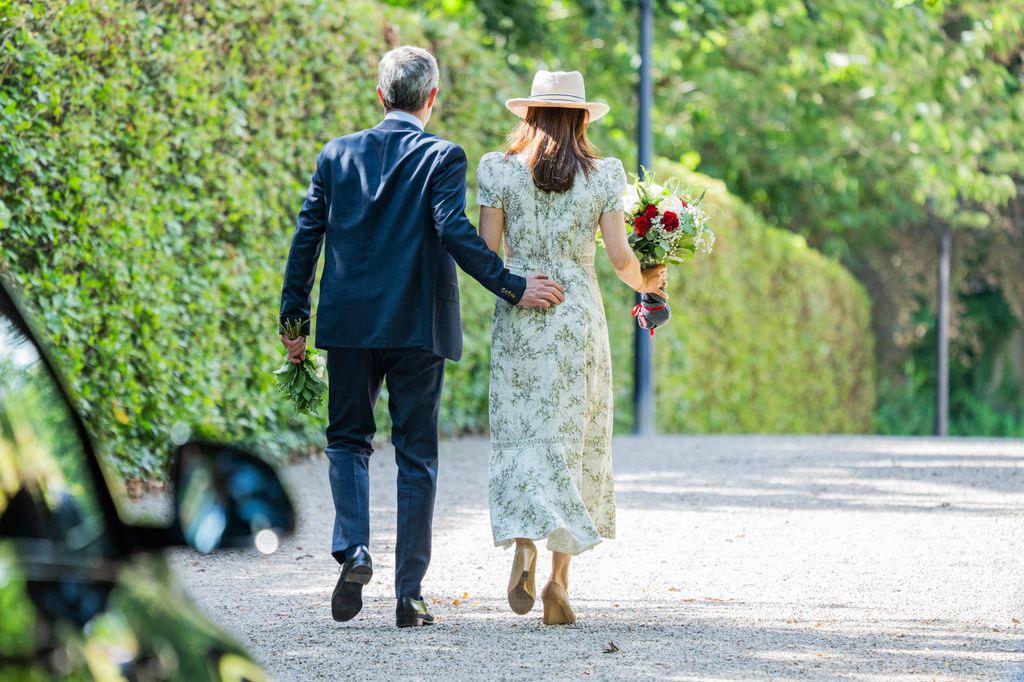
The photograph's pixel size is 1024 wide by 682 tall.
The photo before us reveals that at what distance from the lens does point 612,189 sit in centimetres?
546

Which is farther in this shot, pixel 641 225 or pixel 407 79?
pixel 641 225

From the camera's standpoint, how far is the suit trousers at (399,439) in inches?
205

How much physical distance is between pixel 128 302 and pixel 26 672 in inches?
250

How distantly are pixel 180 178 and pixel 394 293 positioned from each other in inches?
145

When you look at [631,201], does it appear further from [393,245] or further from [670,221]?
[393,245]

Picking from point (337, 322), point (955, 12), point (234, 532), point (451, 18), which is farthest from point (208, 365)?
point (955, 12)

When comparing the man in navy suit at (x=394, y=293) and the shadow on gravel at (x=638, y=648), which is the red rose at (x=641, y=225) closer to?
the man in navy suit at (x=394, y=293)

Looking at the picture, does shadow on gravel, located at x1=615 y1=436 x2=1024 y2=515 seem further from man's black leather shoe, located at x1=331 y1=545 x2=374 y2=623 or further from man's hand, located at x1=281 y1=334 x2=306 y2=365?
man's black leather shoe, located at x1=331 y1=545 x2=374 y2=623

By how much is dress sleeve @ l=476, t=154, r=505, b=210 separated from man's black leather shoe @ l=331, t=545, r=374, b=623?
1.32m

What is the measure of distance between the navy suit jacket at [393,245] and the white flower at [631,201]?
34.4 inches

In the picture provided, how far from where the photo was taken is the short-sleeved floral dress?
211 inches

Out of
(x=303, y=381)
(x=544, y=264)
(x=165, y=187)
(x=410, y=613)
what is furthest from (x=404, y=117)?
(x=165, y=187)

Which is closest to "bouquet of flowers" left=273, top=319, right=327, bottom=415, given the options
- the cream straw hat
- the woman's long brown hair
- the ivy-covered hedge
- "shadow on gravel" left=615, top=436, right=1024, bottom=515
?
the woman's long brown hair

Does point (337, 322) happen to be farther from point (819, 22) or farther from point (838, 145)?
point (838, 145)
